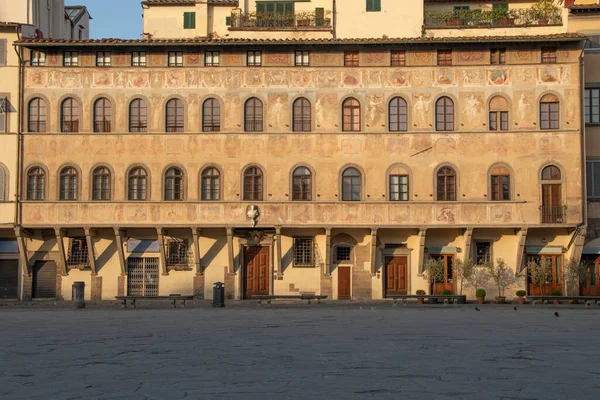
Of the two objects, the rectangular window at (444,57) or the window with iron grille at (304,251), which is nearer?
the rectangular window at (444,57)

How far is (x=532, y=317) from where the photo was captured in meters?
27.8

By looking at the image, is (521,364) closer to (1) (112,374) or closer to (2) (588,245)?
(1) (112,374)

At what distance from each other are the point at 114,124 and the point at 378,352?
24.9 meters

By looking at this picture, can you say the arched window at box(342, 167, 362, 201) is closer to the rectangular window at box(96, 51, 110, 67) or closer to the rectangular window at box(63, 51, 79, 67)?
the rectangular window at box(96, 51, 110, 67)

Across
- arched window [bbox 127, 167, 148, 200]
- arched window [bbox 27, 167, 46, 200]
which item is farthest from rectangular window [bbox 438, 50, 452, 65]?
arched window [bbox 27, 167, 46, 200]

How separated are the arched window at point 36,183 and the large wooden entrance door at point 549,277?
2038 cm

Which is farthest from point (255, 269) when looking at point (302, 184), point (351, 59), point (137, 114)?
point (351, 59)

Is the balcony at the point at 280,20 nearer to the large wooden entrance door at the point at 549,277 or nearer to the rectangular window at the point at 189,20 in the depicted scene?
the rectangular window at the point at 189,20

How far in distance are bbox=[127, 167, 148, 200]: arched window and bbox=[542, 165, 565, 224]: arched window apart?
53.4 ft

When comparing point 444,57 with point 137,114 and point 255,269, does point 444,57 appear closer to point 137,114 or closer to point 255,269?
point 255,269

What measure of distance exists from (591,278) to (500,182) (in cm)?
566

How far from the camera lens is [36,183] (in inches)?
1551

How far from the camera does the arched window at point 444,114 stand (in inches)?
1534

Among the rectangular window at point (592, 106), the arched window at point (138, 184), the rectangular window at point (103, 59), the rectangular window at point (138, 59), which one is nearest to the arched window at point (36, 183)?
the arched window at point (138, 184)
